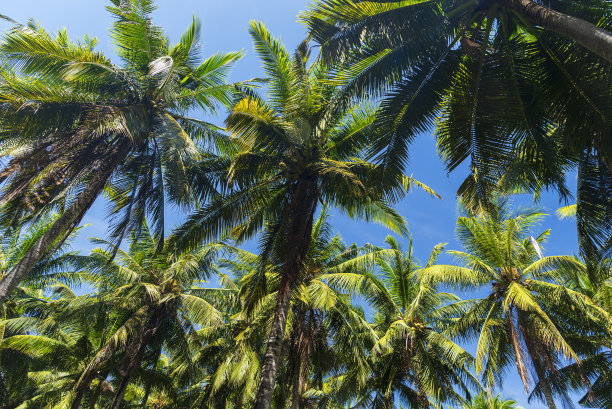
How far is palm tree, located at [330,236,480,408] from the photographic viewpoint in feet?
46.7

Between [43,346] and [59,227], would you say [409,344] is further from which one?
[43,346]

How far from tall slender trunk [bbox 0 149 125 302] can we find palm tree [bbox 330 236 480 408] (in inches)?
318

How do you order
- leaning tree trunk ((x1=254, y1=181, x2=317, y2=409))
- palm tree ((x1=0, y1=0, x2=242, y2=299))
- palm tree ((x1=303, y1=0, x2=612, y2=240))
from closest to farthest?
palm tree ((x1=303, y1=0, x2=612, y2=240)), leaning tree trunk ((x1=254, y1=181, x2=317, y2=409)), palm tree ((x1=0, y1=0, x2=242, y2=299))

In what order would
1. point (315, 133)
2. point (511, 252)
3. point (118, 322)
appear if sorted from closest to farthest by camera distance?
point (315, 133) → point (511, 252) → point (118, 322)

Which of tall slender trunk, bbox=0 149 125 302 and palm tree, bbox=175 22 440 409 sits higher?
palm tree, bbox=175 22 440 409

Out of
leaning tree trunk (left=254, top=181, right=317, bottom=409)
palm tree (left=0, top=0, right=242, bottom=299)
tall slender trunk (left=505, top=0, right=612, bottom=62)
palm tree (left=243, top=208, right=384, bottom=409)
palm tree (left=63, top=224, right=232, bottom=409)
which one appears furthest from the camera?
palm tree (left=63, top=224, right=232, bottom=409)

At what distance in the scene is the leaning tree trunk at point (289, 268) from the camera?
787 cm

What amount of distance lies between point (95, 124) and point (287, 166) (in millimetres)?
4747

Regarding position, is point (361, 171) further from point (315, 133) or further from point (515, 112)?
point (515, 112)

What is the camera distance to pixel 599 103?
620 cm

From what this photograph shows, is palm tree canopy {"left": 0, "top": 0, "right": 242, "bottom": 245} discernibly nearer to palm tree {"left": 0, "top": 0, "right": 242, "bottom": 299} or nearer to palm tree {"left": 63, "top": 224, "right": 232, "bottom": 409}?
palm tree {"left": 0, "top": 0, "right": 242, "bottom": 299}

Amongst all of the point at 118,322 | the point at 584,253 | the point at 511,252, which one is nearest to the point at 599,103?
the point at 584,253

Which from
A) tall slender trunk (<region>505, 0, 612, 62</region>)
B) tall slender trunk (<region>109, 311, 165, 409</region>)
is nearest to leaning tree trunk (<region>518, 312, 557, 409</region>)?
tall slender trunk (<region>505, 0, 612, 62</region>)

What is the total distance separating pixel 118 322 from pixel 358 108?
12.7 m
